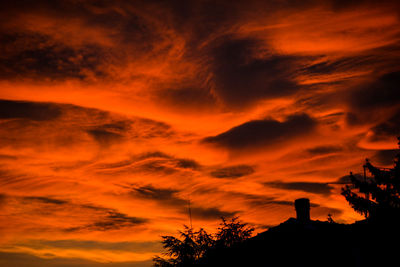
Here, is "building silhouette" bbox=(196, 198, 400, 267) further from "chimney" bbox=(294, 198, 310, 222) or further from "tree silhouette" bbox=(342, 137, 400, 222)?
"tree silhouette" bbox=(342, 137, 400, 222)

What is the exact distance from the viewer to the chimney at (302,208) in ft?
61.1

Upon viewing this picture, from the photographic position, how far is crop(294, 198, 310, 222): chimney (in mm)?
18625

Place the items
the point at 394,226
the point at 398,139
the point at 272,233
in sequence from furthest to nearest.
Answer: the point at 398,139
the point at 272,233
the point at 394,226

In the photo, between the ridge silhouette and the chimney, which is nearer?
the ridge silhouette

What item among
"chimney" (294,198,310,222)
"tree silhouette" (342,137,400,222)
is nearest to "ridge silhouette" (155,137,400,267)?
"chimney" (294,198,310,222)

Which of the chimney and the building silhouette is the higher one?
the chimney

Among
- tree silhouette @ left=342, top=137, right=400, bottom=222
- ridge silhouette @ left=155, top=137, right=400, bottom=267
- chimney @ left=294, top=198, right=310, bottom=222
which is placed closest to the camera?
ridge silhouette @ left=155, top=137, right=400, bottom=267

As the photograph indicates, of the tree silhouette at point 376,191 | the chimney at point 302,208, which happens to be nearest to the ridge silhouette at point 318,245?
the chimney at point 302,208

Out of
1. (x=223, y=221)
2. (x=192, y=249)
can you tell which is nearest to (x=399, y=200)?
(x=223, y=221)

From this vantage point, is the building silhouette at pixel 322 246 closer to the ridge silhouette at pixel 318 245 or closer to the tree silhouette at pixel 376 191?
the ridge silhouette at pixel 318 245

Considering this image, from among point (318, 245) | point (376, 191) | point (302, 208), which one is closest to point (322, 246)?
point (318, 245)

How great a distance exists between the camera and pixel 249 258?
17.9 meters

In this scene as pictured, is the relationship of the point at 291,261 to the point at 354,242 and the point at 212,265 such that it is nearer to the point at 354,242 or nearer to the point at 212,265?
the point at 354,242

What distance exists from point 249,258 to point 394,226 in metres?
6.10
